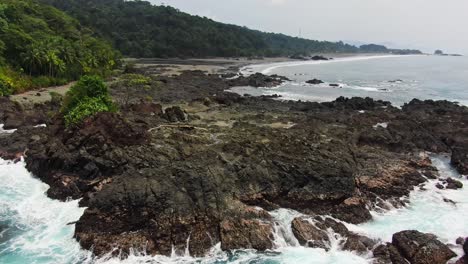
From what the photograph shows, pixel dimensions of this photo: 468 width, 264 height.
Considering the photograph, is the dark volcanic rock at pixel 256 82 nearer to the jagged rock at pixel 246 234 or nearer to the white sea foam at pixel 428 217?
the white sea foam at pixel 428 217

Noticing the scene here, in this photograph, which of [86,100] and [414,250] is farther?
[86,100]

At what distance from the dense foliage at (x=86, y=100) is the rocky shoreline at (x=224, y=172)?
70.2 inches

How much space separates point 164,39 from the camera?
17925 cm

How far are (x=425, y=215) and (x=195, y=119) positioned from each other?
2707 centimetres

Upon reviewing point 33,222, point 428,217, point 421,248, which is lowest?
point 428,217

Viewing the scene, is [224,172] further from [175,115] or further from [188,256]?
[175,115]

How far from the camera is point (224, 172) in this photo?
29625 millimetres

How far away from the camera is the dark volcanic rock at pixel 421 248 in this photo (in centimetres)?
2245

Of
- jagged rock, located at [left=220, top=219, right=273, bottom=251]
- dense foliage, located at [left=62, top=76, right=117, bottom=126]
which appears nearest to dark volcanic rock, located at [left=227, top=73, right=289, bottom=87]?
dense foliage, located at [left=62, top=76, right=117, bottom=126]

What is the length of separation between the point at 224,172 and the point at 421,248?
13.6 meters

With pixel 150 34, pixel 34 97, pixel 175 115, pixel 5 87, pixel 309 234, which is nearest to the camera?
pixel 309 234

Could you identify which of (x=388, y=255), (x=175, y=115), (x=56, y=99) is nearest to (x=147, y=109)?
(x=175, y=115)

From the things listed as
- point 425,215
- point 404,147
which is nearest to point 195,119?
point 404,147

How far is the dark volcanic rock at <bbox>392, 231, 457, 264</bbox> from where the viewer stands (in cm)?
2245
